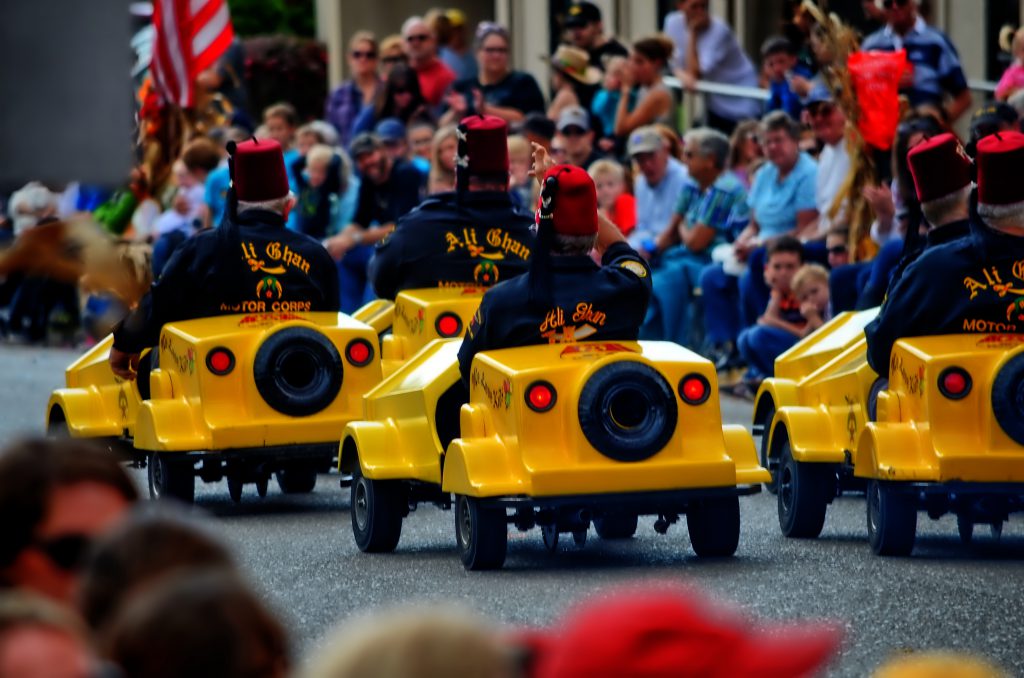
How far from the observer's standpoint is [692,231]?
19.0 m

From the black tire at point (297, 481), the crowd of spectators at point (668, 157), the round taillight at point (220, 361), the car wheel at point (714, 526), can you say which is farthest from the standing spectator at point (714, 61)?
the car wheel at point (714, 526)

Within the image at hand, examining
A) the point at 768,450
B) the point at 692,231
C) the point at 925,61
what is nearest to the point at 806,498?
the point at 768,450

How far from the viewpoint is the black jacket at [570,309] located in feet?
33.2

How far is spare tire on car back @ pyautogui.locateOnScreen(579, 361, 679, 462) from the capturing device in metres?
9.76

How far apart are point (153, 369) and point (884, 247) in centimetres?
437

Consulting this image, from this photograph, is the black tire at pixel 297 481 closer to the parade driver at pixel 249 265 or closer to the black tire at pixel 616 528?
the parade driver at pixel 249 265

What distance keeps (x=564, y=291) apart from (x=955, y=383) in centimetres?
157

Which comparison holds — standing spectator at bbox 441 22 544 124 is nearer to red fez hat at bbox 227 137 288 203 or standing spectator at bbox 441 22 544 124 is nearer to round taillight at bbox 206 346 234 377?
red fez hat at bbox 227 137 288 203

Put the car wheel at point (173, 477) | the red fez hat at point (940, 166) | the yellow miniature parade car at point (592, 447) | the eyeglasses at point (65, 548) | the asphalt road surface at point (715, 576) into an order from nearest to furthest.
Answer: the eyeglasses at point (65, 548) < the asphalt road surface at point (715, 576) < the yellow miniature parade car at point (592, 447) < the red fez hat at point (940, 166) < the car wheel at point (173, 477)

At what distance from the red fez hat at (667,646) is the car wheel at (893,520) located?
7003 millimetres

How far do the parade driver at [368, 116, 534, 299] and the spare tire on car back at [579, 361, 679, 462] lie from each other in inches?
155

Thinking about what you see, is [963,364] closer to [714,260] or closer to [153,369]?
[153,369]

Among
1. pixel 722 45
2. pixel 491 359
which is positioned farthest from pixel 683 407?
pixel 722 45

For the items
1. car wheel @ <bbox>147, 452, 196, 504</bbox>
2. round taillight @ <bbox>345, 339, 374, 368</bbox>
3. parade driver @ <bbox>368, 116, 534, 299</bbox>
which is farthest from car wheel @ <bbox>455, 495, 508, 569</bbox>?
parade driver @ <bbox>368, 116, 534, 299</bbox>
